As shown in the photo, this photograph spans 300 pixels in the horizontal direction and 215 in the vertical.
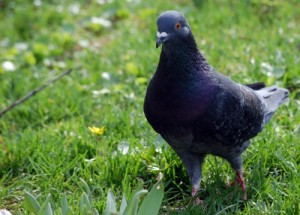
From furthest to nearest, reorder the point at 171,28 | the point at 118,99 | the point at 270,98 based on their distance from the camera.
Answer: the point at 118,99 → the point at 270,98 → the point at 171,28

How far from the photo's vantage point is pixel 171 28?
3322mm

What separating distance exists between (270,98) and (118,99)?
156cm

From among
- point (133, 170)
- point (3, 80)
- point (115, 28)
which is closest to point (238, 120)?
point (133, 170)

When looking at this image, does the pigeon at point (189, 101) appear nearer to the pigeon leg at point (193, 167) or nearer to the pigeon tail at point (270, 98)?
the pigeon leg at point (193, 167)

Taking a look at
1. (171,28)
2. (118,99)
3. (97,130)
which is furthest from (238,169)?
(118,99)

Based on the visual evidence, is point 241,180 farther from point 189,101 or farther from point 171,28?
point 171,28

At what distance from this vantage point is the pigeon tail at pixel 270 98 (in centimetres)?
406

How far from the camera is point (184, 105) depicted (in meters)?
3.34

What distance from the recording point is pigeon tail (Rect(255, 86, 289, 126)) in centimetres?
406

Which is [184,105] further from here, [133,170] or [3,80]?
[3,80]

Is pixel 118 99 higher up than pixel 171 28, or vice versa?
pixel 171 28

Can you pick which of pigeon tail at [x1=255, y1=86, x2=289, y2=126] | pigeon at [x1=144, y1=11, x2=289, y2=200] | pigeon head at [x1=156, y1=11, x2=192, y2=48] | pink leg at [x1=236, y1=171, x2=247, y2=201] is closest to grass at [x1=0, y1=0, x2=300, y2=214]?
pink leg at [x1=236, y1=171, x2=247, y2=201]

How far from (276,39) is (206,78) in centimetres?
261

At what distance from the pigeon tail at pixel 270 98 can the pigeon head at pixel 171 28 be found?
0.93 meters
